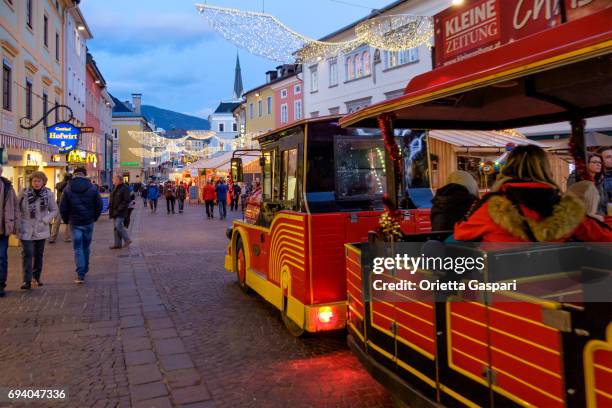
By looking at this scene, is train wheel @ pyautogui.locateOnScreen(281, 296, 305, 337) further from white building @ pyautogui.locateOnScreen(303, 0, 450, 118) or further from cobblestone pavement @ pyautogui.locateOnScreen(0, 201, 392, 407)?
white building @ pyautogui.locateOnScreen(303, 0, 450, 118)

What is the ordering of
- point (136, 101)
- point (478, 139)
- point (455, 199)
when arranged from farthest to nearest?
point (136, 101)
point (478, 139)
point (455, 199)

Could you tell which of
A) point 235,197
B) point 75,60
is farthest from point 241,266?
point 75,60

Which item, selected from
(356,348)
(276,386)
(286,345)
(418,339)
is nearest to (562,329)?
(418,339)

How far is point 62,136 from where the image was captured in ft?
56.5

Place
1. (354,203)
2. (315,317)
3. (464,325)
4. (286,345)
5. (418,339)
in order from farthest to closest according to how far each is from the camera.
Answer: (354,203) → (286,345) → (315,317) → (418,339) → (464,325)

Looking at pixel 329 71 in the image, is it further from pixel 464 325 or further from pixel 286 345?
pixel 464 325

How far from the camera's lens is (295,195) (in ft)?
16.3

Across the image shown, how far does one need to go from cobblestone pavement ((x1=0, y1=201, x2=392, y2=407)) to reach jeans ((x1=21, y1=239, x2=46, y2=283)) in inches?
10.6

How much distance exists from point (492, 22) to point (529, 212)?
Result: 1356 mm

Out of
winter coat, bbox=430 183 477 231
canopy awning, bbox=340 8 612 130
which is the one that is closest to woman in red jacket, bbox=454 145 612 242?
canopy awning, bbox=340 8 612 130

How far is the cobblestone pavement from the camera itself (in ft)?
11.8

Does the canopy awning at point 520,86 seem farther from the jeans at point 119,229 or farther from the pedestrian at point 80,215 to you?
the jeans at point 119,229

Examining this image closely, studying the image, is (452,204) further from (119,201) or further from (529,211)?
(119,201)

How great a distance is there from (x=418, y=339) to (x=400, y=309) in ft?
0.80
